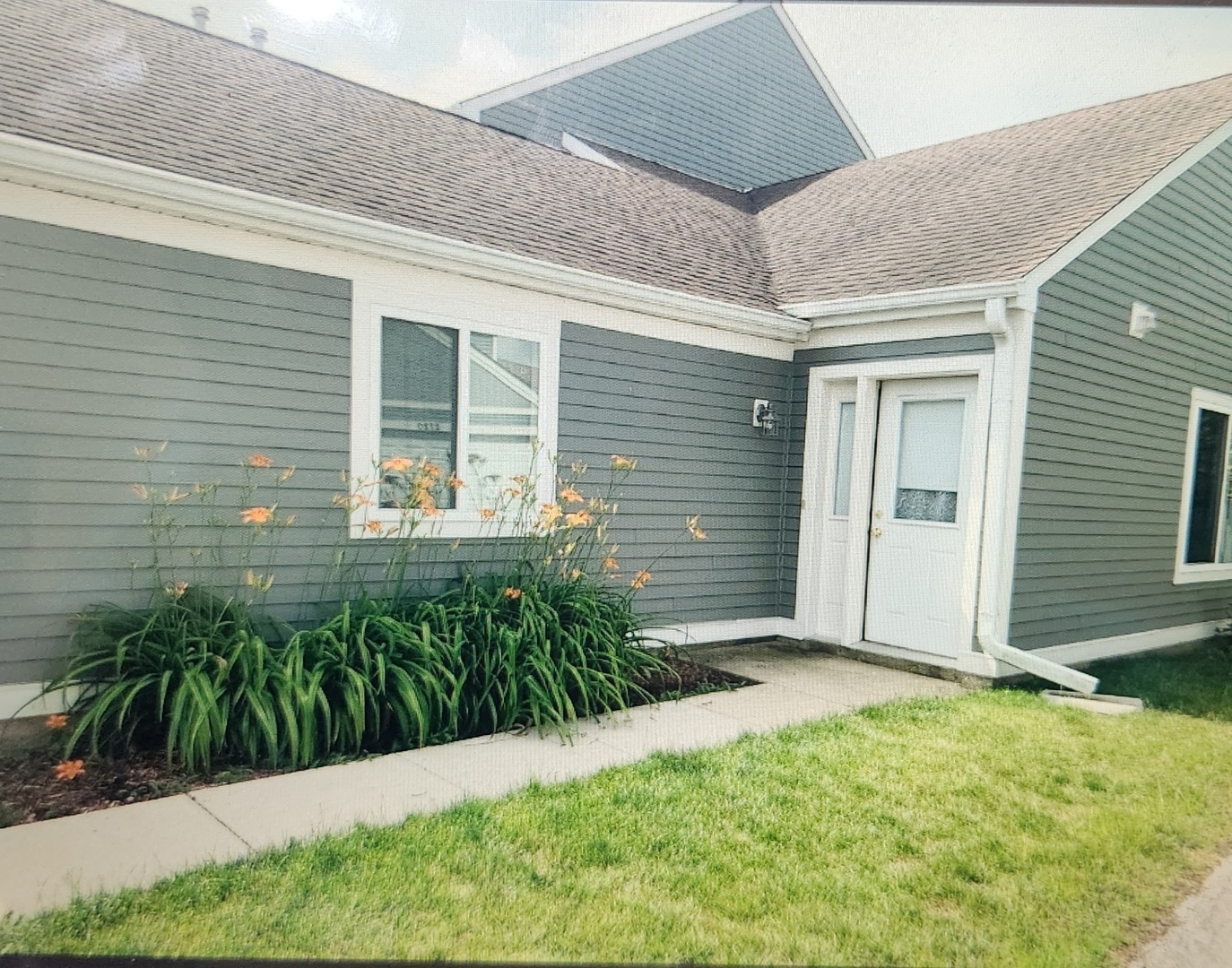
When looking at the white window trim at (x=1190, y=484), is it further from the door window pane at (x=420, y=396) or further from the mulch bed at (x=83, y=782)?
the mulch bed at (x=83, y=782)

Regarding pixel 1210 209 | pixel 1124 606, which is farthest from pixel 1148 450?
pixel 1210 209

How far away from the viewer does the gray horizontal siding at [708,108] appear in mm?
9773

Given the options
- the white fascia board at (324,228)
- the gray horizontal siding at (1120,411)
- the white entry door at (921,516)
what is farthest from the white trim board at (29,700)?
the gray horizontal siding at (1120,411)

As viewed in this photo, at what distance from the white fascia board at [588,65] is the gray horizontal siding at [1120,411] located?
14.7 feet

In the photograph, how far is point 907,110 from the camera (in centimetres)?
396

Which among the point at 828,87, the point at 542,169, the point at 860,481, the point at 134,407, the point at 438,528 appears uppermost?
the point at 828,87

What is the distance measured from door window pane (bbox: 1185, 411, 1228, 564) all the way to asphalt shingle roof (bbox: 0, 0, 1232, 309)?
9.00ft

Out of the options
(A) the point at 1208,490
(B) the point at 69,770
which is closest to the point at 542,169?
(B) the point at 69,770

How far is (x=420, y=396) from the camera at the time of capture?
507 centimetres

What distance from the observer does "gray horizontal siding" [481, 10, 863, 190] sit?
32.1 feet

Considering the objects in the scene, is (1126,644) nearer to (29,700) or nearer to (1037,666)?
(1037,666)

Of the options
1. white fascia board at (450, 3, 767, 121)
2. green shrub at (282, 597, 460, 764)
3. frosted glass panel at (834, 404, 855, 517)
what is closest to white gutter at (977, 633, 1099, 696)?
frosted glass panel at (834, 404, 855, 517)

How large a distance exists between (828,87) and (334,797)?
11.8 m

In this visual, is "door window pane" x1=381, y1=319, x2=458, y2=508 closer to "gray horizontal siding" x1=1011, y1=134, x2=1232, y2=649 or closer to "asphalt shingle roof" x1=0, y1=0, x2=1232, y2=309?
"asphalt shingle roof" x1=0, y1=0, x2=1232, y2=309
